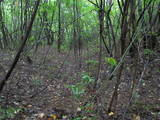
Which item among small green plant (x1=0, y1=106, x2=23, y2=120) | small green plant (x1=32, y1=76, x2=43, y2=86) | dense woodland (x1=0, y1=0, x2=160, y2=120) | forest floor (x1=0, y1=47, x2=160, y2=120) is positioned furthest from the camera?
small green plant (x1=32, y1=76, x2=43, y2=86)

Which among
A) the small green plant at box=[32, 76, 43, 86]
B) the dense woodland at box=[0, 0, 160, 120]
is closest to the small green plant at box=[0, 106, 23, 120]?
the dense woodland at box=[0, 0, 160, 120]

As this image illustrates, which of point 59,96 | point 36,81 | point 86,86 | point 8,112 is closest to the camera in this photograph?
point 8,112

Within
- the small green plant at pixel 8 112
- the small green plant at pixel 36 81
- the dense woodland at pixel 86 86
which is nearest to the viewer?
the dense woodland at pixel 86 86

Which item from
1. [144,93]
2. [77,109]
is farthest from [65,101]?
[144,93]

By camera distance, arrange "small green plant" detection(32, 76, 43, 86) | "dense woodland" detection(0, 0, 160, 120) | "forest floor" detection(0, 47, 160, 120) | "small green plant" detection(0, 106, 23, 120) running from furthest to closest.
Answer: "small green plant" detection(32, 76, 43, 86) → "forest floor" detection(0, 47, 160, 120) → "small green plant" detection(0, 106, 23, 120) → "dense woodland" detection(0, 0, 160, 120)

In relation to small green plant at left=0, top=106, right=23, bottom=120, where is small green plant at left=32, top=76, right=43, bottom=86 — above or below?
above

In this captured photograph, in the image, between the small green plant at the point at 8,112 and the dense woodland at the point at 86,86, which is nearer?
the dense woodland at the point at 86,86

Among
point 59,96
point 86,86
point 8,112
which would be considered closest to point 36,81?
point 59,96

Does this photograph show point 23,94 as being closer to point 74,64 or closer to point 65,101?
point 65,101

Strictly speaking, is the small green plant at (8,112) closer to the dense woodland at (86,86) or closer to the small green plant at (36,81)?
the dense woodland at (86,86)

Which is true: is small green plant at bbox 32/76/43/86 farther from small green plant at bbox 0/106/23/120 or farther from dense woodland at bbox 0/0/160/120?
small green plant at bbox 0/106/23/120

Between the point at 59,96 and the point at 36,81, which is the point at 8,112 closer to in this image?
the point at 59,96

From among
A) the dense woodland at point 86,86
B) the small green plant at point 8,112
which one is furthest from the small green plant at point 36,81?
the small green plant at point 8,112

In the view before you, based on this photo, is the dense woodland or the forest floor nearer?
the dense woodland
